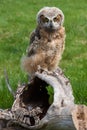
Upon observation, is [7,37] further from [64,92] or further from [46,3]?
[64,92]

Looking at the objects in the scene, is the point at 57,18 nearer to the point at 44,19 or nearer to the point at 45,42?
the point at 44,19

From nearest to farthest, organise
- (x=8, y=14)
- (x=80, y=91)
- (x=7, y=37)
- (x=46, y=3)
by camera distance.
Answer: (x=80, y=91)
(x=7, y=37)
(x=8, y=14)
(x=46, y=3)

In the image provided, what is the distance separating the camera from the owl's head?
6484mm

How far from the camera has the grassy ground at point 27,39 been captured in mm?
7863

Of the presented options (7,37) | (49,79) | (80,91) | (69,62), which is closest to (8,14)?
(7,37)

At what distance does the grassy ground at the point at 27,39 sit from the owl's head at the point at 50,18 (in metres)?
1.17

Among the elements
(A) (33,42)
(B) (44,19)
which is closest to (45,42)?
(A) (33,42)

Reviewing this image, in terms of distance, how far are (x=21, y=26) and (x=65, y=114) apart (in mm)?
9810

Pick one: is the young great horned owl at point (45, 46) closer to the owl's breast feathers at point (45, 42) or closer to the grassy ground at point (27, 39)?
the owl's breast feathers at point (45, 42)

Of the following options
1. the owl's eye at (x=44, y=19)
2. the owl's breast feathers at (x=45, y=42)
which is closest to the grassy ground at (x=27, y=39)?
the owl's breast feathers at (x=45, y=42)

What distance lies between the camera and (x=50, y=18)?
21.1 ft

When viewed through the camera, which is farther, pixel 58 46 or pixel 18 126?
pixel 58 46

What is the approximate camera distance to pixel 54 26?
260 inches

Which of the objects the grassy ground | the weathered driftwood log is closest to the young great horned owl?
the grassy ground
